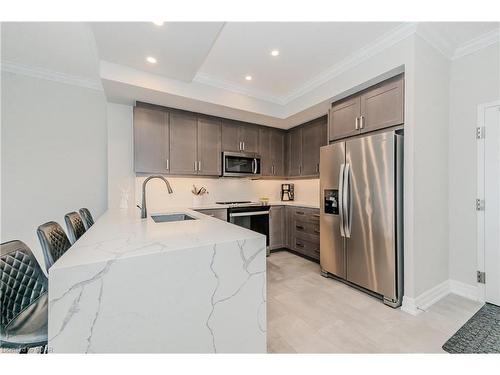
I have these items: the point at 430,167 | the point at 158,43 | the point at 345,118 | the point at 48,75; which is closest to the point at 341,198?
the point at 430,167

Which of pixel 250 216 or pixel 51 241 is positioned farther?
pixel 250 216

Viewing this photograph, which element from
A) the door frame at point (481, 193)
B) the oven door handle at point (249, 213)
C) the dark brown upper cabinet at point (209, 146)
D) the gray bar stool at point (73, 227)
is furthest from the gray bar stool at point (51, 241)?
the door frame at point (481, 193)

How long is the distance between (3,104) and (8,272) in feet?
9.24

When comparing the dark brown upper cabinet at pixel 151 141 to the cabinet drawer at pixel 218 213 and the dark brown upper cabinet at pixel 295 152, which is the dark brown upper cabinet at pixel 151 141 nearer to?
the cabinet drawer at pixel 218 213

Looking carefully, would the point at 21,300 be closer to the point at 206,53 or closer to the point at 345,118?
the point at 206,53

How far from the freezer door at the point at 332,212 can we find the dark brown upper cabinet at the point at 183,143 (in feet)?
6.39

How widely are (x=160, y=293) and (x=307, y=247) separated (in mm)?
3000

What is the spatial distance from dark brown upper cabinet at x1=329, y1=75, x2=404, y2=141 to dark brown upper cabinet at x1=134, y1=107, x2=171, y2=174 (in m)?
2.38

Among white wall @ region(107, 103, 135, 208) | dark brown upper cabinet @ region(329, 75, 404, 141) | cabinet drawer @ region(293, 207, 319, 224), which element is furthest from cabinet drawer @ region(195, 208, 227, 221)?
dark brown upper cabinet @ region(329, 75, 404, 141)

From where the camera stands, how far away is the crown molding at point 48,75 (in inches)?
108

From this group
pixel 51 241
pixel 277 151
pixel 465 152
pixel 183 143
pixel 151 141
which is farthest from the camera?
pixel 277 151

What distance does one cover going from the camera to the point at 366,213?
7.63ft

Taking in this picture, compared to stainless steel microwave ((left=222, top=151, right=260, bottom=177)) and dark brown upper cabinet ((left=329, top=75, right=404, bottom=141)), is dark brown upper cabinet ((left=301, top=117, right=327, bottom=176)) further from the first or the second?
stainless steel microwave ((left=222, top=151, right=260, bottom=177))

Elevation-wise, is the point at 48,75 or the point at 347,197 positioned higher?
the point at 48,75
